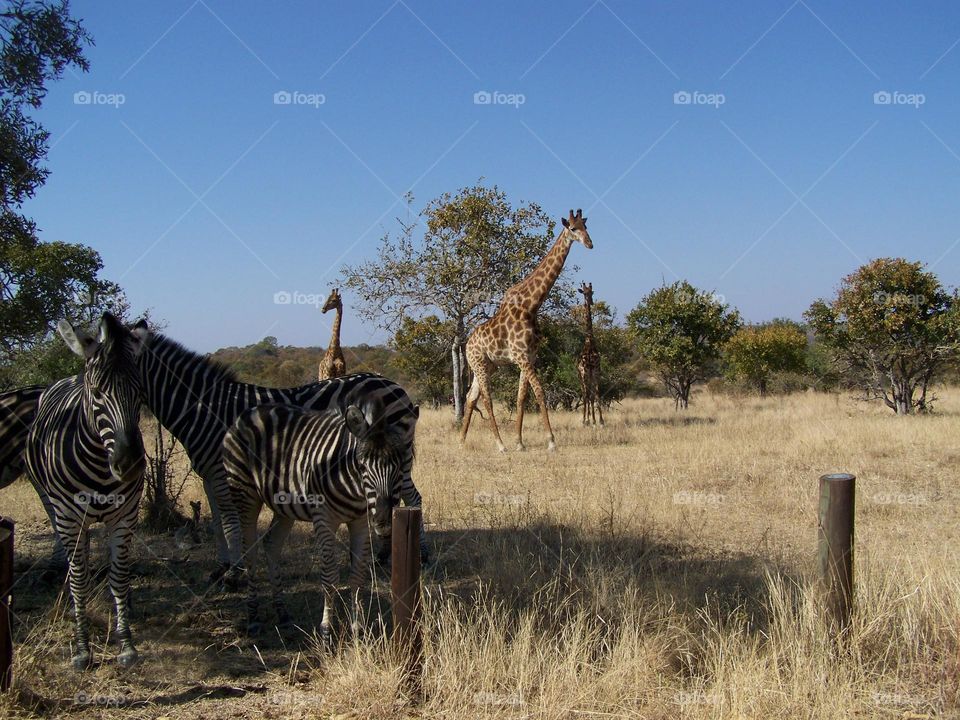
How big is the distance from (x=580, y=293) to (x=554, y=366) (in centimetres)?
580

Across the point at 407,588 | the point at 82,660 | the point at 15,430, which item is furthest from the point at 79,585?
the point at 407,588

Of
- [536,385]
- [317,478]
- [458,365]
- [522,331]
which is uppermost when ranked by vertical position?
[522,331]

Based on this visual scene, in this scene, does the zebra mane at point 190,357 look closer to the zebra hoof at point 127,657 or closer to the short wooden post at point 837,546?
the zebra hoof at point 127,657

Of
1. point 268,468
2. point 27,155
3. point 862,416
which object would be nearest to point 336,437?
point 268,468

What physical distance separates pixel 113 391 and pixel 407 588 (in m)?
2.35

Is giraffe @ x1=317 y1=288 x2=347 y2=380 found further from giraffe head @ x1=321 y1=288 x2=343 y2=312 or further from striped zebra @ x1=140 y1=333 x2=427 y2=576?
striped zebra @ x1=140 y1=333 x2=427 y2=576

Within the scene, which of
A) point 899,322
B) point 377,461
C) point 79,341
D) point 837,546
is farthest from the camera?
point 899,322

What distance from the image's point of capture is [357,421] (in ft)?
18.3

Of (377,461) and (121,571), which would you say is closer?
(377,461)

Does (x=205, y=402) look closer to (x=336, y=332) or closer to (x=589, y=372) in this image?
(x=336, y=332)

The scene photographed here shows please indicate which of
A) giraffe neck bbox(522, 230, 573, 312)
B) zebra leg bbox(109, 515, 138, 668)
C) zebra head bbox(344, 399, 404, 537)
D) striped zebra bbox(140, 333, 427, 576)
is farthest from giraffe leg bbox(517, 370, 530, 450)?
zebra leg bbox(109, 515, 138, 668)

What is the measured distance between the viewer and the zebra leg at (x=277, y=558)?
6.39m

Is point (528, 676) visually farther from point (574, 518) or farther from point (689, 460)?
point (689, 460)

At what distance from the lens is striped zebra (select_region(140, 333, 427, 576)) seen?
7.16 meters
